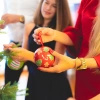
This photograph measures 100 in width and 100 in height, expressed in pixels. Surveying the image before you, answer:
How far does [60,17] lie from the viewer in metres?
1.33

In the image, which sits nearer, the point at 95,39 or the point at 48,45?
the point at 95,39

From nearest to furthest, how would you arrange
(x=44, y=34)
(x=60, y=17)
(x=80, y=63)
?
(x=80, y=63), (x=44, y=34), (x=60, y=17)

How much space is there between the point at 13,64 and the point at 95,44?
0.40 metres

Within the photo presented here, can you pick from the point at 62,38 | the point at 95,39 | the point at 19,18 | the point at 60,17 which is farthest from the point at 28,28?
the point at 95,39

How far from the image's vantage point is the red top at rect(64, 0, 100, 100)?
956 mm

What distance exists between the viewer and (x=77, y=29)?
3.41 feet

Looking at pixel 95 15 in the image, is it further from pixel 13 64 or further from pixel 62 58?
pixel 13 64

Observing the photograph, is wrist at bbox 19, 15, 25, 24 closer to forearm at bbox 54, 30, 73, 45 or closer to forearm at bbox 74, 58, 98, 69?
forearm at bbox 54, 30, 73, 45

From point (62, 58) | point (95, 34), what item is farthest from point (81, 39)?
point (62, 58)

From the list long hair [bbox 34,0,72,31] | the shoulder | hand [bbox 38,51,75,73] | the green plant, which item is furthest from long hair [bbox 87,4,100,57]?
the shoulder

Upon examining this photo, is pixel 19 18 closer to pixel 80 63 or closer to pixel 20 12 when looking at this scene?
pixel 20 12

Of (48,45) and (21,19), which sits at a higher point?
(21,19)

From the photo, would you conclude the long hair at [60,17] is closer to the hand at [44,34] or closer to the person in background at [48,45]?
the person in background at [48,45]

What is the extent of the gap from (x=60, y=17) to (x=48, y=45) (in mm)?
198
